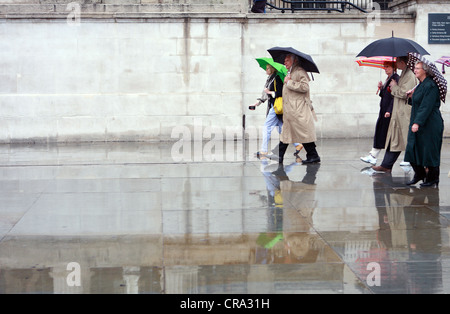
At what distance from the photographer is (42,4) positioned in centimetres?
1602

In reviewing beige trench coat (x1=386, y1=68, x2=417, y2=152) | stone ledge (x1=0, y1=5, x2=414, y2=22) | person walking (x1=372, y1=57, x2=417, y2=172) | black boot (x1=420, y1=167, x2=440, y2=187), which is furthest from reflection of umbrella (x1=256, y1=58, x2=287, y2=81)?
stone ledge (x1=0, y1=5, x2=414, y2=22)

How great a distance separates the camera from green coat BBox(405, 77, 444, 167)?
9.12 m

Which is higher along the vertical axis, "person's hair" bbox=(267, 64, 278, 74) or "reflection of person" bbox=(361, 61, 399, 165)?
"person's hair" bbox=(267, 64, 278, 74)

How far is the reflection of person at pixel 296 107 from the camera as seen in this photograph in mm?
11477

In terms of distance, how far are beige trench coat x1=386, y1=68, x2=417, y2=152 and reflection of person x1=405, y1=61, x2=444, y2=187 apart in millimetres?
937

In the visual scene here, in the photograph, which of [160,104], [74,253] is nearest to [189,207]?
[74,253]

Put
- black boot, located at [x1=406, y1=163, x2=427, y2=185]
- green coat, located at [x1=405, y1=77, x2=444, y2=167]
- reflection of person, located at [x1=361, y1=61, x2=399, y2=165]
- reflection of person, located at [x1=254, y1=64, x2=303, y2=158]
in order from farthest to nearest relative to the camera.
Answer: reflection of person, located at [x1=254, y1=64, x2=303, y2=158]
reflection of person, located at [x1=361, y1=61, x2=399, y2=165]
black boot, located at [x1=406, y1=163, x2=427, y2=185]
green coat, located at [x1=405, y1=77, x2=444, y2=167]

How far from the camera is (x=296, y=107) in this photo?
456 inches

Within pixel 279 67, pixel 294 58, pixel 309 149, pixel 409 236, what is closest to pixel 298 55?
pixel 294 58

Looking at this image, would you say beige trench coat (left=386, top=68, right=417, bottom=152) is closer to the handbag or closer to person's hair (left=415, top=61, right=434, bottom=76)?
person's hair (left=415, top=61, right=434, bottom=76)

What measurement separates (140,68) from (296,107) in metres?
5.75

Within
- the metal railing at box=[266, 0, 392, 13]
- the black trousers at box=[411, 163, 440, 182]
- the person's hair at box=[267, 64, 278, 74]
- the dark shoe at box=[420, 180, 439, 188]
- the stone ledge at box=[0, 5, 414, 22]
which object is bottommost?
the dark shoe at box=[420, 180, 439, 188]

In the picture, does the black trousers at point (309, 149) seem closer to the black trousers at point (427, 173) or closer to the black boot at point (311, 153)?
the black boot at point (311, 153)
